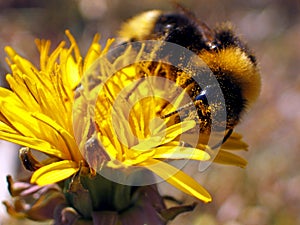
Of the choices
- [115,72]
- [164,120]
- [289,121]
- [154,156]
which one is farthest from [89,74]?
[289,121]

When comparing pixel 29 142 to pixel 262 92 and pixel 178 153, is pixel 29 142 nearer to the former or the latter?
pixel 178 153

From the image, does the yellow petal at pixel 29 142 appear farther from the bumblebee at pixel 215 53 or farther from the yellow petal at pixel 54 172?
the bumblebee at pixel 215 53

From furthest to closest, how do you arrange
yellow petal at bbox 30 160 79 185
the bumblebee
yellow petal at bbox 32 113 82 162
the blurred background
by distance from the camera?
the blurred background < the bumblebee < yellow petal at bbox 32 113 82 162 < yellow petal at bbox 30 160 79 185

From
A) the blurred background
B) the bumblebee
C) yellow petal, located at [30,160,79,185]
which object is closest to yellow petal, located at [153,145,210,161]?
the bumblebee

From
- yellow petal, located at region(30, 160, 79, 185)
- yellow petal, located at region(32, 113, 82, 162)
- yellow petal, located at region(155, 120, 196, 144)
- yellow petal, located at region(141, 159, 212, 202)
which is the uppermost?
yellow petal, located at region(155, 120, 196, 144)

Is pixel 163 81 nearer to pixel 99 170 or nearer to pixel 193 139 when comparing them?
pixel 193 139

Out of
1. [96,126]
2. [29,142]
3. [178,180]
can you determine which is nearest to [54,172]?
[29,142]

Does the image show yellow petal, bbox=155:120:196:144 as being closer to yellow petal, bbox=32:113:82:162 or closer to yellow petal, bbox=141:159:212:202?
yellow petal, bbox=141:159:212:202
